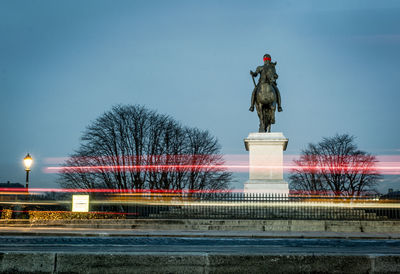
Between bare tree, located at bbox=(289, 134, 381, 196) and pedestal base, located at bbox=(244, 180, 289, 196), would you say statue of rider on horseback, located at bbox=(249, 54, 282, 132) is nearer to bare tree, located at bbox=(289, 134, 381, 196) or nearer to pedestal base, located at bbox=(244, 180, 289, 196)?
pedestal base, located at bbox=(244, 180, 289, 196)

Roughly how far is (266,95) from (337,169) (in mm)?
43759

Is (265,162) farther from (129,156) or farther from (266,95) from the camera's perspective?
(129,156)

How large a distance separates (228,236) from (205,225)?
5.10 m

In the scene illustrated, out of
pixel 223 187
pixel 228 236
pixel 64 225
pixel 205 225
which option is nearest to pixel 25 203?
pixel 64 225

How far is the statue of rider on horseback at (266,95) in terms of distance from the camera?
28.0m

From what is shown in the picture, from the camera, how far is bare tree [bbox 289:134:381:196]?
6800cm

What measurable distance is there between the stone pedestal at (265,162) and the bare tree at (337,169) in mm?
41208

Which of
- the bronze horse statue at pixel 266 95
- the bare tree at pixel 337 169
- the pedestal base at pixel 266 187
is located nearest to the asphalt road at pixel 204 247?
the pedestal base at pixel 266 187

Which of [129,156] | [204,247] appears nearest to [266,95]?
[204,247]

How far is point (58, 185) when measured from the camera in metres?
57.2

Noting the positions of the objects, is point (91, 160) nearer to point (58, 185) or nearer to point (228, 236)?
point (58, 185)

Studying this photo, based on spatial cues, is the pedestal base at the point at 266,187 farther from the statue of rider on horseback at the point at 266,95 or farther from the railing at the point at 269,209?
the statue of rider on horseback at the point at 266,95

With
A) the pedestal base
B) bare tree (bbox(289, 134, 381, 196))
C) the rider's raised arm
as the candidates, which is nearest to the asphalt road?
the pedestal base

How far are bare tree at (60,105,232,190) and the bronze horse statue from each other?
25107 mm
